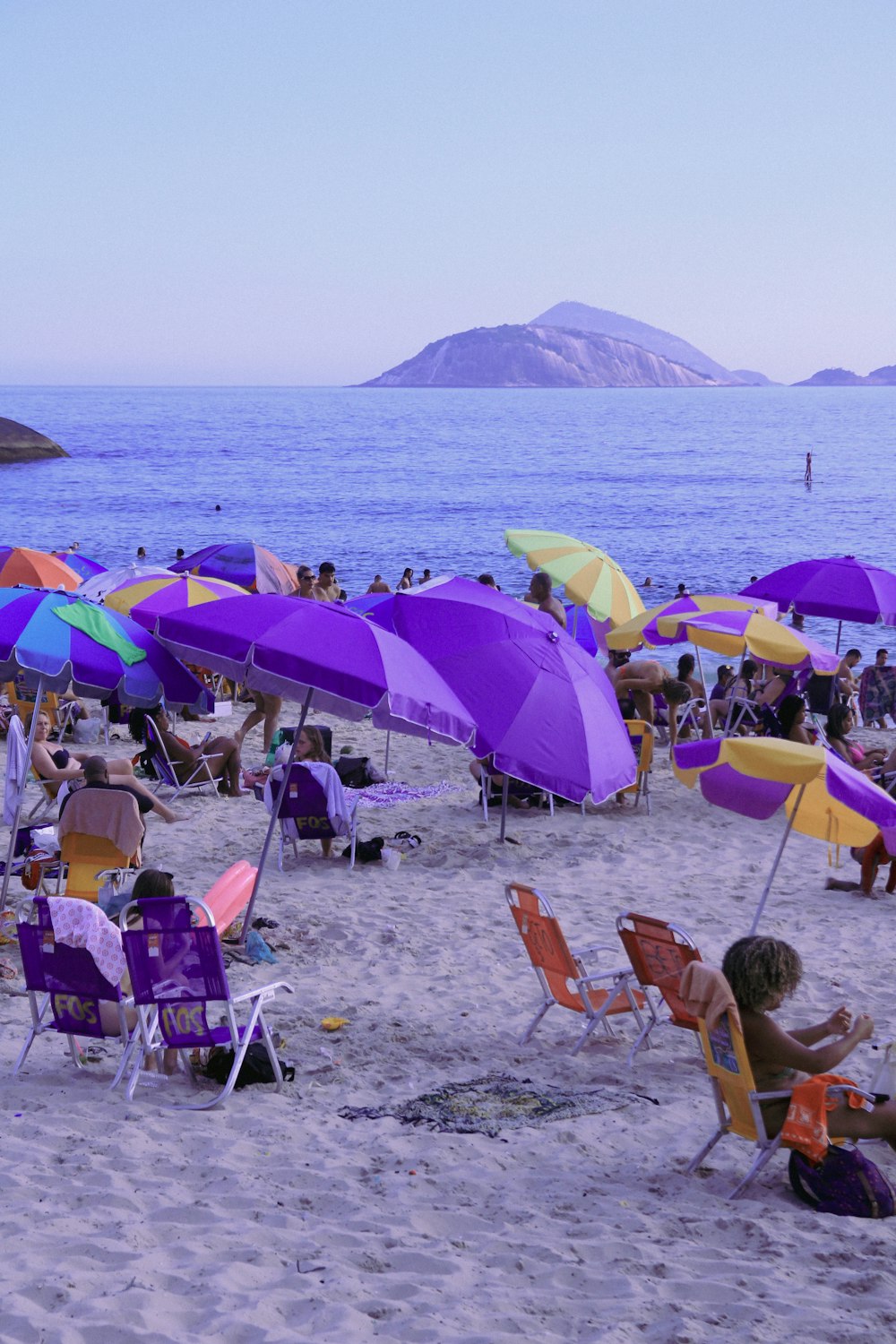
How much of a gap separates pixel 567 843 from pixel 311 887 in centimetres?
219

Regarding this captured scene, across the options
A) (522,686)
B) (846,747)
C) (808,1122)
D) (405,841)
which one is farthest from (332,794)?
(846,747)

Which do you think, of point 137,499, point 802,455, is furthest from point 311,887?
point 802,455

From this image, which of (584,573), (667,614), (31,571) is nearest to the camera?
(667,614)

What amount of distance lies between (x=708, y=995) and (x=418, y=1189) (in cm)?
121

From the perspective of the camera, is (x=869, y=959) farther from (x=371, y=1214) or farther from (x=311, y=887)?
(x=371, y=1214)

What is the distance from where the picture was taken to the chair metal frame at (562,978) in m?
5.91

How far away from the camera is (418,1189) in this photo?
4.53 meters

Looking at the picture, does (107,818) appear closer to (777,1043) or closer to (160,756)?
(160,756)

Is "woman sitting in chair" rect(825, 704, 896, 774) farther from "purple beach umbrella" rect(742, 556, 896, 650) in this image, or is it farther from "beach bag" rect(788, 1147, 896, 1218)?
"beach bag" rect(788, 1147, 896, 1218)

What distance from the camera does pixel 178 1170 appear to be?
181 inches

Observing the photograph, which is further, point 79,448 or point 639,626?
point 79,448

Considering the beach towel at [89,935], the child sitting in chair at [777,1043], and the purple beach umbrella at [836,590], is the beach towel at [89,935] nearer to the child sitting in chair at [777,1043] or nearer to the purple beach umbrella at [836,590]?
the child sitting in chair at [777,1043]

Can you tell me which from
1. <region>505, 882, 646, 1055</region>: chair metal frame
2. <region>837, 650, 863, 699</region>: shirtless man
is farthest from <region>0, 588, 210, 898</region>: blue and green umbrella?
<region>837, 650, 863, 699</region>: shirtless man

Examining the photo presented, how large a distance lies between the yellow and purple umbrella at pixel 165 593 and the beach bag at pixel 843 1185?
24.9ft
